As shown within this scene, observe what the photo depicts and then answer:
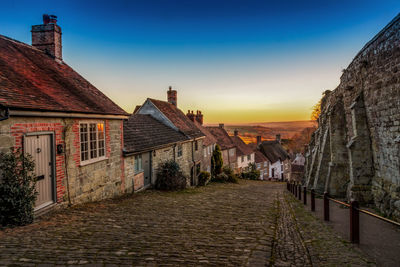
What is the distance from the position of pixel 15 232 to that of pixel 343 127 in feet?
49.3

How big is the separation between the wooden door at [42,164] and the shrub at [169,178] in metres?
8.12

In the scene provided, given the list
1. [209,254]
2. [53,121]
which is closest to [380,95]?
[209,254]

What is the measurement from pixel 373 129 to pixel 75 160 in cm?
1144

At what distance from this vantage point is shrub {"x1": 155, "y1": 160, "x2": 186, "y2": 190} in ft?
51.3

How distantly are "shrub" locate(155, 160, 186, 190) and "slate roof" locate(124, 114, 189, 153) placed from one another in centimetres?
157

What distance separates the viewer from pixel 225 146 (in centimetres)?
3653

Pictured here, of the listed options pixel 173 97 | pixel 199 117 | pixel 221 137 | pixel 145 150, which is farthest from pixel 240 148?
pixel 145 150

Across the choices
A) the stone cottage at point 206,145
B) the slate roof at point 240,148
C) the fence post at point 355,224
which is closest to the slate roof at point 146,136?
the stone cottage at point 206,145

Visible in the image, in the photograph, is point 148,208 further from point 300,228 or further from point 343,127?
point 343,127

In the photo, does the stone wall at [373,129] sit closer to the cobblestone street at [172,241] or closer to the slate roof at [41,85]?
the cobblestone street at [172,241]

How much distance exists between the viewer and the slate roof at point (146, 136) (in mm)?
13755

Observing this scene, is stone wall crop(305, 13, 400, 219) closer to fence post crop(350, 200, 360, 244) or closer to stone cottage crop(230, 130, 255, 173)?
fence post crop(350, 200, 360, 244)

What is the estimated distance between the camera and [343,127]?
13.4m

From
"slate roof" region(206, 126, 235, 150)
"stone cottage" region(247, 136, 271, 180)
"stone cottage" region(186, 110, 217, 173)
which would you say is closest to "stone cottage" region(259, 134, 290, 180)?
"stone cottage" region(247, 136, 271, 180)
